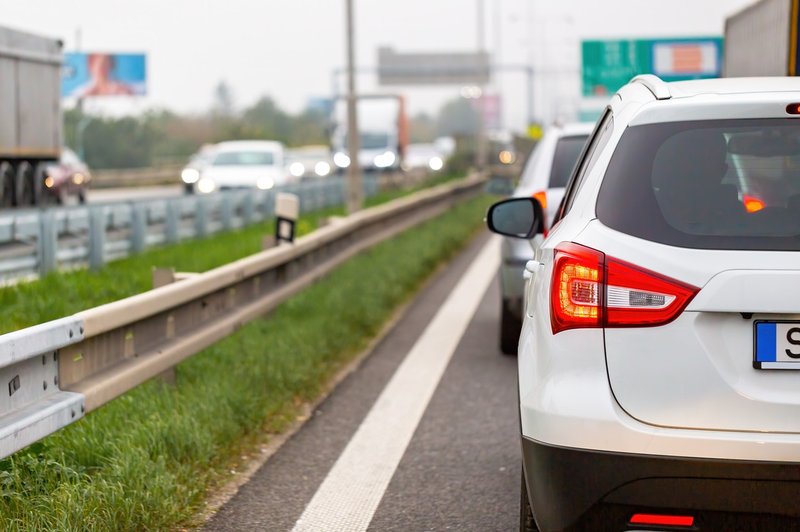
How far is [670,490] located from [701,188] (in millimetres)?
810

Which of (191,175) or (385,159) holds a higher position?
(385,159)

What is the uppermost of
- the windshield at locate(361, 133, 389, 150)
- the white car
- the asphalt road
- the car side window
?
the windshield at locate(361, 133, 389, 150)

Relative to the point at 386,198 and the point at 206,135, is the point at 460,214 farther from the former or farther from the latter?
the point at 206,135

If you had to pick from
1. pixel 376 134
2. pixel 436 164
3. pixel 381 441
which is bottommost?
pixel 381 441

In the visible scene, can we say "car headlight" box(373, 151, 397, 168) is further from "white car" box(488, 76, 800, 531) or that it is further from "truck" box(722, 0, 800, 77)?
"white car" box(488, 76, 800, 531)

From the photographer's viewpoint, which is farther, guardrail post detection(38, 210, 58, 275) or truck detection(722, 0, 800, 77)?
guardrail post detection(38, 210, 58, 275)

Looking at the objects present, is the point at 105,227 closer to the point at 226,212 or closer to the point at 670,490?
the point at 226,212

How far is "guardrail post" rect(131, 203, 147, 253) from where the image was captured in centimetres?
1666

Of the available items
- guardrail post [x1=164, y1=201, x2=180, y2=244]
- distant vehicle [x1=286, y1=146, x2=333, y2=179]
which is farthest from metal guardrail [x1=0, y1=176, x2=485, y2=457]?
distant vehicle [x1=286, y1=146, x2=333, y2=179]

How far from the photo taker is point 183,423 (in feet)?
20.1

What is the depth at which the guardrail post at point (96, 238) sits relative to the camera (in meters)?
14.8

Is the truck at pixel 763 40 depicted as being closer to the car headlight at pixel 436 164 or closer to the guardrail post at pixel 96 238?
the guardrail post at pixel 96 238

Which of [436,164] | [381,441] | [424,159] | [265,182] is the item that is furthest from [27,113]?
[424,159]

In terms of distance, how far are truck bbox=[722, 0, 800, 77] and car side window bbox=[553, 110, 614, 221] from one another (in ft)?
20.6
